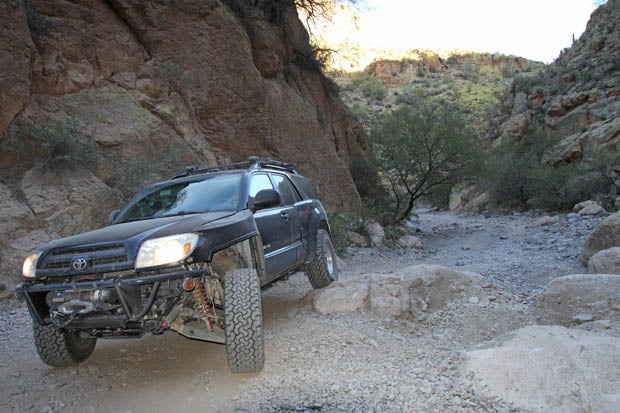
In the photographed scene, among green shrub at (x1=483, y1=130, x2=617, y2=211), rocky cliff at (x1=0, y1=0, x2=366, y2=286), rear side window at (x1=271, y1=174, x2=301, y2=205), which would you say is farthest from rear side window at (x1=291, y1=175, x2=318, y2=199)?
green shrub at (x1=483, y1=130, x2=617, y2=211)

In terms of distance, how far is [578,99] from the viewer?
2812 cm

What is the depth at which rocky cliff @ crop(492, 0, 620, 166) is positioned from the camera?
25062 mm

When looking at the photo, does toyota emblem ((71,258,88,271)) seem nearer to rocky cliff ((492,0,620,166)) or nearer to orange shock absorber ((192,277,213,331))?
orange shock absorber ((192,277,213,331))

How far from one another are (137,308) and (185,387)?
82cm

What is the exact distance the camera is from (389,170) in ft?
67.8

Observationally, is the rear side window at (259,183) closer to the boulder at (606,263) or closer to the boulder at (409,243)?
the boulder at (606,263)

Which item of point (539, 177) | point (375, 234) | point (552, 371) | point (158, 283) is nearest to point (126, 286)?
point (158, 283)

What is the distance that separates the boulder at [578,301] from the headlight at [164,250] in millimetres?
4064

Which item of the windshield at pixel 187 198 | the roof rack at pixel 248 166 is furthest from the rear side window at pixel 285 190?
the windshield at pixel 187 198

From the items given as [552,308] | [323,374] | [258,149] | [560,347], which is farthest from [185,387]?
[258,149]

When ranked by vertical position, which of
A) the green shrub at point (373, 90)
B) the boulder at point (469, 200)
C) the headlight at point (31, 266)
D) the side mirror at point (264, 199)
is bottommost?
the boulder at point (469, 200)

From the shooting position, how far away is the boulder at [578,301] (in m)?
4.74

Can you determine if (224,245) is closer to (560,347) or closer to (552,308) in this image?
(560,347)

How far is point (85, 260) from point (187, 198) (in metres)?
1.47
